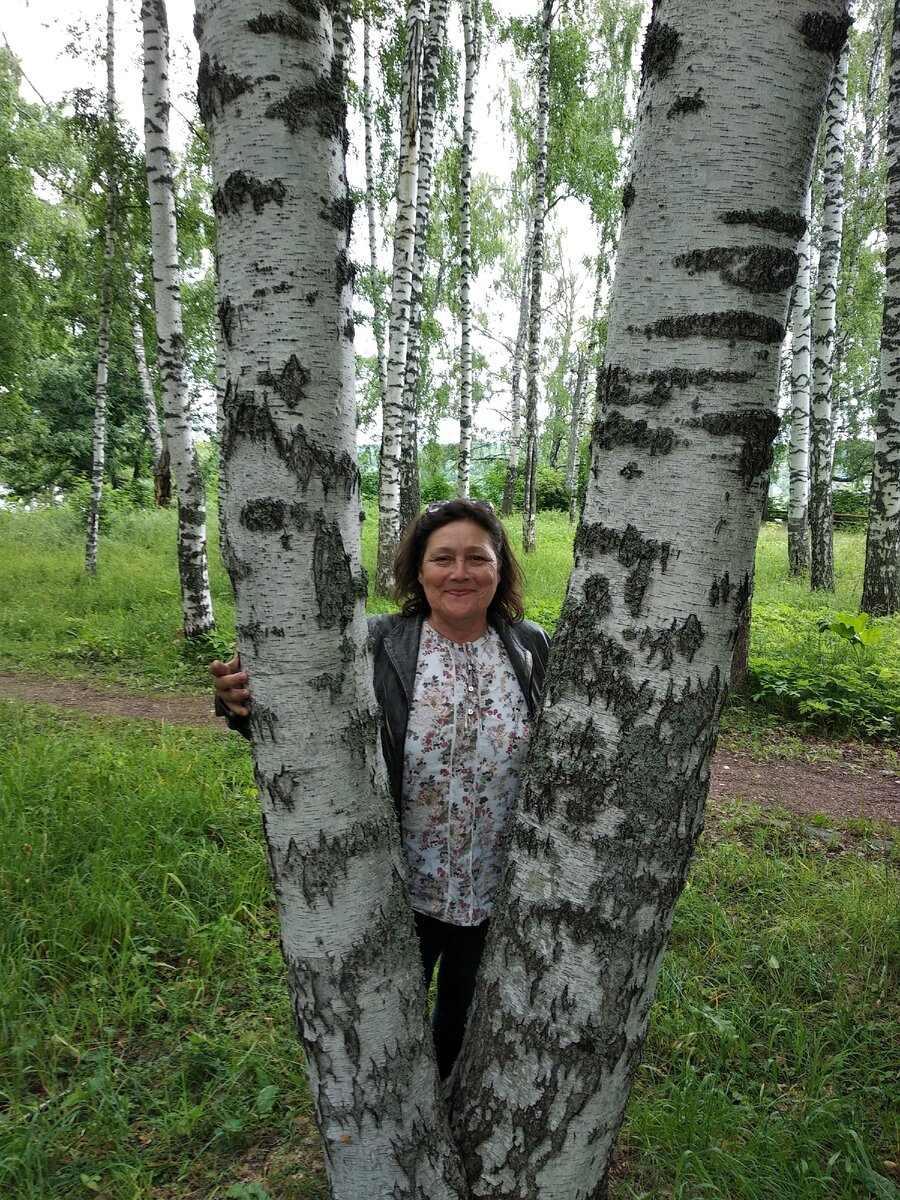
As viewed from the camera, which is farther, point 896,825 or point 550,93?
point 550,93

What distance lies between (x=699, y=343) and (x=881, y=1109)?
248cm

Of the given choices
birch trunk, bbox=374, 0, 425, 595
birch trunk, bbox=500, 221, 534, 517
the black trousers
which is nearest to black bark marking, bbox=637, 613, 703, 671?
the black trousers

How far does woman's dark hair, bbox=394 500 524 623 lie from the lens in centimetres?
202

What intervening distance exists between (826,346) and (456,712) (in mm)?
9718

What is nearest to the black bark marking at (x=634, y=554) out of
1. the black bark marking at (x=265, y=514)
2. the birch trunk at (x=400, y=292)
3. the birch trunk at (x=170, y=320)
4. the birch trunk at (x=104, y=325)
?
the black bark marking at (x=265, y=514)

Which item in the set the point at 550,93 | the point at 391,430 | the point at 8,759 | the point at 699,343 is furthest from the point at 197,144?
the point at 699,343

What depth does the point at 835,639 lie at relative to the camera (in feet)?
22.2

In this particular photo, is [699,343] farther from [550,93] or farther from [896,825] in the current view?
[550,93]

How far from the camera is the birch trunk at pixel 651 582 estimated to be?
3.75 feet

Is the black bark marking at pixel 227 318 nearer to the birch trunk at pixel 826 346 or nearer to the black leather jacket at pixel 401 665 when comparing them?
the black leather jacket at pixel 401 665

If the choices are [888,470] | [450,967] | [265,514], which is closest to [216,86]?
[265,514]

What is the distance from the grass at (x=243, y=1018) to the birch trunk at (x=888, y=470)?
4.84m

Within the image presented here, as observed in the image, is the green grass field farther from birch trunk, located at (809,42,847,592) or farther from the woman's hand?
birch trunk, located at (809,42,847,592)

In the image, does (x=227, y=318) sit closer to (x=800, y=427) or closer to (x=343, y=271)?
(x=343, y=271)
